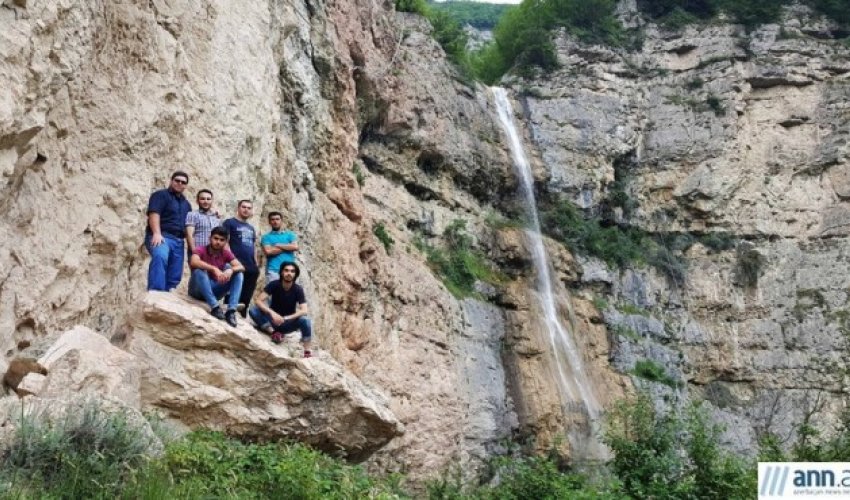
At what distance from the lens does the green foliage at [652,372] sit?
25.0 meters

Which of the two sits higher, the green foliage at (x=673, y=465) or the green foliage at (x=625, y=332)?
the green foliage at (x=625, y=332)

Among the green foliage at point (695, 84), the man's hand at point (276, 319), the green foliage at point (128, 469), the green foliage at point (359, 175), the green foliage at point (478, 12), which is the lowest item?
the green foliage at point (128, 469)

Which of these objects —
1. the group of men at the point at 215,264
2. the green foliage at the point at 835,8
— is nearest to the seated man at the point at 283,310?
the group of men at the point at 215,264

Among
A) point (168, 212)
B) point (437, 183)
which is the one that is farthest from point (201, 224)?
point (437, 183)

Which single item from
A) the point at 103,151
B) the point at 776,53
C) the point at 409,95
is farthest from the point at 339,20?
the point at 776,53

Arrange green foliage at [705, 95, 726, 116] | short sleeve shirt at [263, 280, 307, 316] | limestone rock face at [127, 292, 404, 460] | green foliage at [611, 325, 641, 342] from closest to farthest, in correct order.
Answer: limestone rock face at [127, 292, 404, 460] < short sleeve shirt at [263, 280, 307, 316] < green foliage at [611, 325, 641, 342] < green foliage at [705, 95, 726, 116]

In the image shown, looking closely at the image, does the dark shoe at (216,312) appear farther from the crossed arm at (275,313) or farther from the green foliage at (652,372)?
the green foliage at (652,372)

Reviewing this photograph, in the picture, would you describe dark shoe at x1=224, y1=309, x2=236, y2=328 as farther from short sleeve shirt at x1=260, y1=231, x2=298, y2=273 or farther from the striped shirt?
short sleeve shirt at x1=260, y1=231, x2=298, y2=273

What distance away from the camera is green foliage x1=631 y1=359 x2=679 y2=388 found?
2500 cm

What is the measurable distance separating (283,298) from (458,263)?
13568 millimetres

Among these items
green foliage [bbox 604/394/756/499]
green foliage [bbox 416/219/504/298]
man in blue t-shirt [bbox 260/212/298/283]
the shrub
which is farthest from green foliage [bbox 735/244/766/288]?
man in blue t-shirt [bbox 260/212/298/283]

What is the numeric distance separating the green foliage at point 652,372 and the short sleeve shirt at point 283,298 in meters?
17.3

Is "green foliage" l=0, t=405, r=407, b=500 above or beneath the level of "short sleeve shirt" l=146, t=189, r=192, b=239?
beneath

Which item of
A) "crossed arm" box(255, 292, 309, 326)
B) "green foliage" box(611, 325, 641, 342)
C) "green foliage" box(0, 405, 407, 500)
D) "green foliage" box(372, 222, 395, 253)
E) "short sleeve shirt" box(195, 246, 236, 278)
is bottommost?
"green foliage" box(0, 405, 407, 500)
